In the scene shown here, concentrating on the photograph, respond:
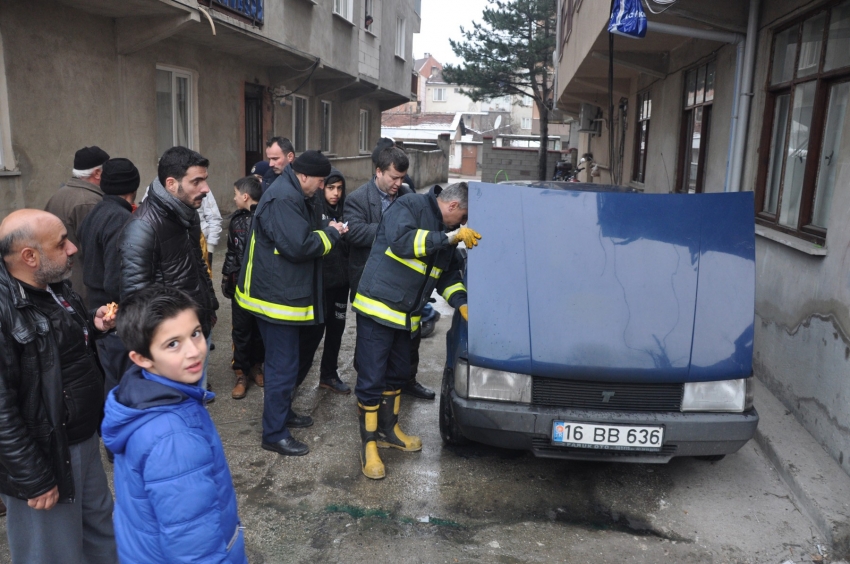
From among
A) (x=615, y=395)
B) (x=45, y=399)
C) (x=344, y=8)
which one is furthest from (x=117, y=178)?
(x=344, y=8)

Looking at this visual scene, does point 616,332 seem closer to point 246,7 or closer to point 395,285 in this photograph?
point 395,285

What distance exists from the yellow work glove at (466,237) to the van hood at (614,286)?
0.44ft

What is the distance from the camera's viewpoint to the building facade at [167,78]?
6340 mm

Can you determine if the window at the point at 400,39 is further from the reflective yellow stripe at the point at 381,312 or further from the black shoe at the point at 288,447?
the black shoe at the point at 288,447

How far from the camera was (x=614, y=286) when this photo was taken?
3.41 m

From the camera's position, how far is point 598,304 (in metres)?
3.38

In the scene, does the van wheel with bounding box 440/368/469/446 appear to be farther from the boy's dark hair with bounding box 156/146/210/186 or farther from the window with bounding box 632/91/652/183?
the window with bounding box 632/91/652/183

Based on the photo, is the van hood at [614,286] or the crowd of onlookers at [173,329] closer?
the crowd of onlookers at [173,329]

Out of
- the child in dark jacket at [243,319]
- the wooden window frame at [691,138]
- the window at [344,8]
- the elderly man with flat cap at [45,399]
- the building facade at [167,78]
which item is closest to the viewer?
the elderly man with flat cap at [45,399]

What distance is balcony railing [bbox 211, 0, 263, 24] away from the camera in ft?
28.1

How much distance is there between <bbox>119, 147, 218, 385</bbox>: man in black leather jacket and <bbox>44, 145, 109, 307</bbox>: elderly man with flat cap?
1.27 m

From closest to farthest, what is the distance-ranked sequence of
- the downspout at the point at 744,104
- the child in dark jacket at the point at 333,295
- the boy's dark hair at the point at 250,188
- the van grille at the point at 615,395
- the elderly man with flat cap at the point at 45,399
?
the elderly man with flat cap at the point at 45,399 → the van grille at the point at 615,395 → the child in dark jacket at the point at 333,295 → the boy's dark hair at the point at 250,188 → the downspout at the point at 744,104

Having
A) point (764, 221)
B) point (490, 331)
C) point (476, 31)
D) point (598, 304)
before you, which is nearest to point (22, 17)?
point (490, 331)

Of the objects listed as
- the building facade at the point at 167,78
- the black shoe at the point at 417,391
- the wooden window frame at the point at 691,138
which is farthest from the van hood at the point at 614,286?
the building facade at the point at 167,78
